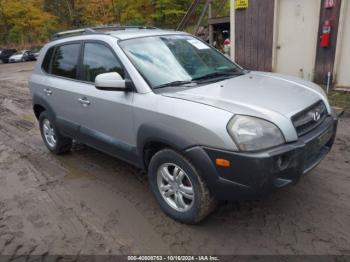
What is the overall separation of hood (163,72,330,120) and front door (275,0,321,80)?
5.18 metres

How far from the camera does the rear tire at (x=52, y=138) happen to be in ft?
16.6

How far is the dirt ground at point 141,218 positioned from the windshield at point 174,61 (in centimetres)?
140

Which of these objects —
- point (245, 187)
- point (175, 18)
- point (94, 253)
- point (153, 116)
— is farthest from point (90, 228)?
point (175, 18)

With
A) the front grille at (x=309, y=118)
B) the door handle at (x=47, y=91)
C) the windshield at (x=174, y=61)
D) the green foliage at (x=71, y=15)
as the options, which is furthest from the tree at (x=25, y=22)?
the front grille at (x=309, y=118)

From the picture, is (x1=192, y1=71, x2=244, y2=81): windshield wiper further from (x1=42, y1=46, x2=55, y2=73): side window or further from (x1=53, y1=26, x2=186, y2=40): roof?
(x1=42, y1=46, x2=55, y2=73): side window

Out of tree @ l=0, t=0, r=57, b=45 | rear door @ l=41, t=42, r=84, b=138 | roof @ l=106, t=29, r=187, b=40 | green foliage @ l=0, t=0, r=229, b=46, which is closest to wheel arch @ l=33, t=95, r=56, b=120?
rear door @ l=41, t=42, r=84, b=138

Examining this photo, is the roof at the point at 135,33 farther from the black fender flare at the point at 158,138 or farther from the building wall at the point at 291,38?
the building wall at the point at 291,38

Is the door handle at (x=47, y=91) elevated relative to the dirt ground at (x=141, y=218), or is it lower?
elevated

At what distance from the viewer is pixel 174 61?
3580 millimetres

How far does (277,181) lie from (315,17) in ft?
21.9

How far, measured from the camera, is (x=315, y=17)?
7.93 m

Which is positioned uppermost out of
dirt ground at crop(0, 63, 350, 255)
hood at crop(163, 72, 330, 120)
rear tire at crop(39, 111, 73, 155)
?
hood at crop(163, 72, 330, 120)

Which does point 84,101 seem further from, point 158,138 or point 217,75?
point 217,75

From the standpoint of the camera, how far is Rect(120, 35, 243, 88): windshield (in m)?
3.39
